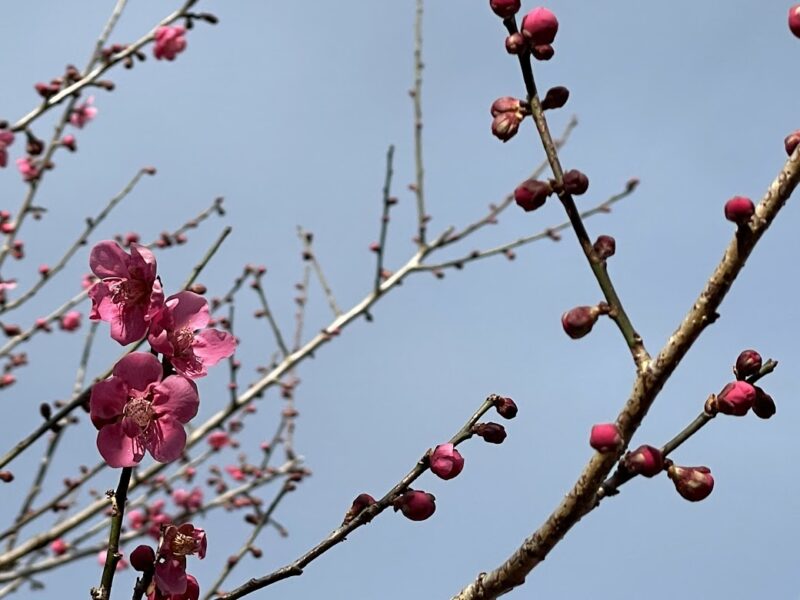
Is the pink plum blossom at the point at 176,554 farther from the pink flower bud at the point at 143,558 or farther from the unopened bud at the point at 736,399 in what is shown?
the unopened bud at the point at 736,399

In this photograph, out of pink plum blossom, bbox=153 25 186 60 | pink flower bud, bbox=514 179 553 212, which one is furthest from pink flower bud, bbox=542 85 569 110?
pink plum blossom, bbox=153 25 186 60

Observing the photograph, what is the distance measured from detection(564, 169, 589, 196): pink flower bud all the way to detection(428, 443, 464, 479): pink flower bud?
498mm

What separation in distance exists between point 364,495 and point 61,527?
3487 mm

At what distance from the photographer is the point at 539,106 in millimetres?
1604

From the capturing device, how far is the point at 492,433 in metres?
1.63

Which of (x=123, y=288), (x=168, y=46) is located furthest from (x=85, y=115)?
(x=123, y=288)

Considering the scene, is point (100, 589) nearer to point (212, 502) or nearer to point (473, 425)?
point (473, 425)

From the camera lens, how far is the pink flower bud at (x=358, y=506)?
1.67m

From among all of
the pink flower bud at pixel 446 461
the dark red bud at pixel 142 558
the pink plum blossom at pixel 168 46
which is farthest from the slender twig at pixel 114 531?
the pink plum blossom at pixel 168 46

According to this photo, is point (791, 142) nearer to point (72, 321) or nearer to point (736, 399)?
point (736, 399)

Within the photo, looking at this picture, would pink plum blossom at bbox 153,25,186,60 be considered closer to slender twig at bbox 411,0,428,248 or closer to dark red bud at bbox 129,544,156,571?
slender twig at bbox 411,0,428,248

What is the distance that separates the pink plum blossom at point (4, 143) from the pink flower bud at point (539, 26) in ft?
13.2

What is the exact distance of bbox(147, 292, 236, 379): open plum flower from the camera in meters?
1.71

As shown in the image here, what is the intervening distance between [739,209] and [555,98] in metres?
0.48
